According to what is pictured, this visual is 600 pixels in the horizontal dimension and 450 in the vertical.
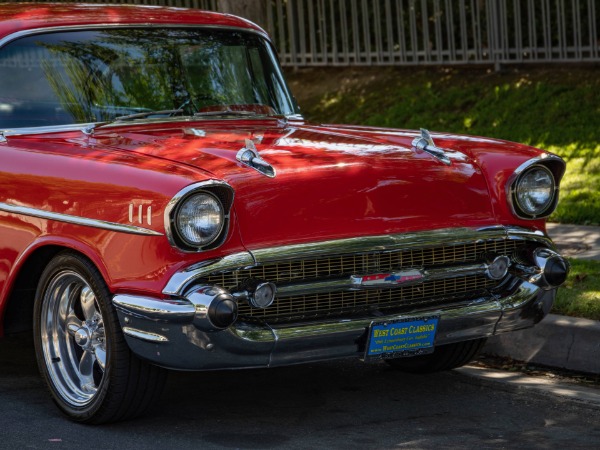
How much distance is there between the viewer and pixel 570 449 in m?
4.86

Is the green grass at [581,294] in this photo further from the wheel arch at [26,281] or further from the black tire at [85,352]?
the wheel arch at [26,281]

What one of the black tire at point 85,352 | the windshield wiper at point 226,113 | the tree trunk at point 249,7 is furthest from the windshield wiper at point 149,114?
the tree trunk at point 249,7

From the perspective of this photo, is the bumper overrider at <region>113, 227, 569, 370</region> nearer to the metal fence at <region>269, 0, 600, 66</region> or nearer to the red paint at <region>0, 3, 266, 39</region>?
the red paint at <region>0, 3, 266, 39</region>

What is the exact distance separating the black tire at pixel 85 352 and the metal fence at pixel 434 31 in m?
7.29

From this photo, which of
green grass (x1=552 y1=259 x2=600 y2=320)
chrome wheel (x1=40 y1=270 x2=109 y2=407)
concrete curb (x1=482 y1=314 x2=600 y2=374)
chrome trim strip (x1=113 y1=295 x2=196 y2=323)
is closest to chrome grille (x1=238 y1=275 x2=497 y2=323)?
chrome trim strip (x1=113 y1=295 x2=196 y2=323)

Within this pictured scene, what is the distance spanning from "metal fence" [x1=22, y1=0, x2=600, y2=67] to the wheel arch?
7.03 meters

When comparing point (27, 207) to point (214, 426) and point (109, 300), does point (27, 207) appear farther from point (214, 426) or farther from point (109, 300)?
point (214, 426)

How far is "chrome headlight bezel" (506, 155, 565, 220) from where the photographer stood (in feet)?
17.9

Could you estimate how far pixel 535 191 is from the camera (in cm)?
554

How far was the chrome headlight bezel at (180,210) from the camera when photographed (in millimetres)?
4719

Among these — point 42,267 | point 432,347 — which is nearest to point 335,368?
point 432,347

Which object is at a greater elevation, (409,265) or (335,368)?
(409,265)

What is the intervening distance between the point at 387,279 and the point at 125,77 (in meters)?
1.85

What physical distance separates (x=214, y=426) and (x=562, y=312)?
2252 mm
